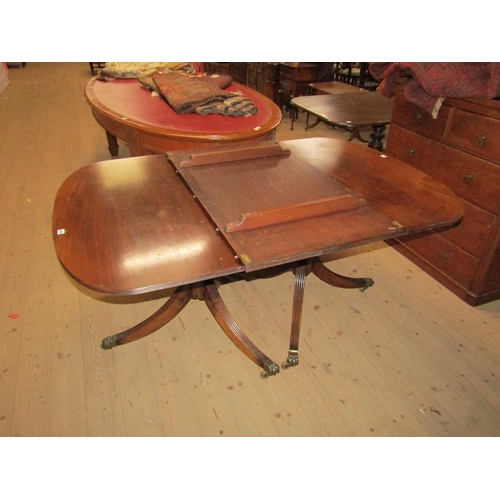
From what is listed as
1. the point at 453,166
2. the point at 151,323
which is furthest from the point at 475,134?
the point at 151,323

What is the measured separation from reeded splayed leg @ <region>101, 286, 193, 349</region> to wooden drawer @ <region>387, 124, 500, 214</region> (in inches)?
57.7

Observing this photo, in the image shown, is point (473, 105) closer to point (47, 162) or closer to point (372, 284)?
point (372, 284)

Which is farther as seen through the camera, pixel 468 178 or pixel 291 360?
pixel 468 178

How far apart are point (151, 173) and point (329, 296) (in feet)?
3.84

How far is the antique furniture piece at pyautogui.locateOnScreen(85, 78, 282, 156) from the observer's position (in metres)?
2.06

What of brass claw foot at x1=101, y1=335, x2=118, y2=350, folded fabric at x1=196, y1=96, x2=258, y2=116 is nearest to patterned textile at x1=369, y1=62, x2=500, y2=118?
folded fabric at x1=196, y1=96, x2=258, y2=116

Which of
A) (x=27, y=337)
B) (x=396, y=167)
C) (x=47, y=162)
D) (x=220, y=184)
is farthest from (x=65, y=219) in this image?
(x=47, y=162)

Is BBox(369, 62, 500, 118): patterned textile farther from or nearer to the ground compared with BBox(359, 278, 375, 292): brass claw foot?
farther from the ground

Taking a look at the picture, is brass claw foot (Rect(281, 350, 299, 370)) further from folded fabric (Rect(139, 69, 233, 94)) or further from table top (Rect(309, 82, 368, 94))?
table top (Rect(309, 82, 368, 94))

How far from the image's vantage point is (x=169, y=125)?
216 centimetres

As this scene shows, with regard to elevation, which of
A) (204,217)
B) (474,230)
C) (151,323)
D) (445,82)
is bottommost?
(151,323)

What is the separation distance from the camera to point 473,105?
1.84 metres

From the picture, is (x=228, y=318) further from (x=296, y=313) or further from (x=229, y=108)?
(x=229, y=108)

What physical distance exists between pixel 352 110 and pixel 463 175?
0.82 m
